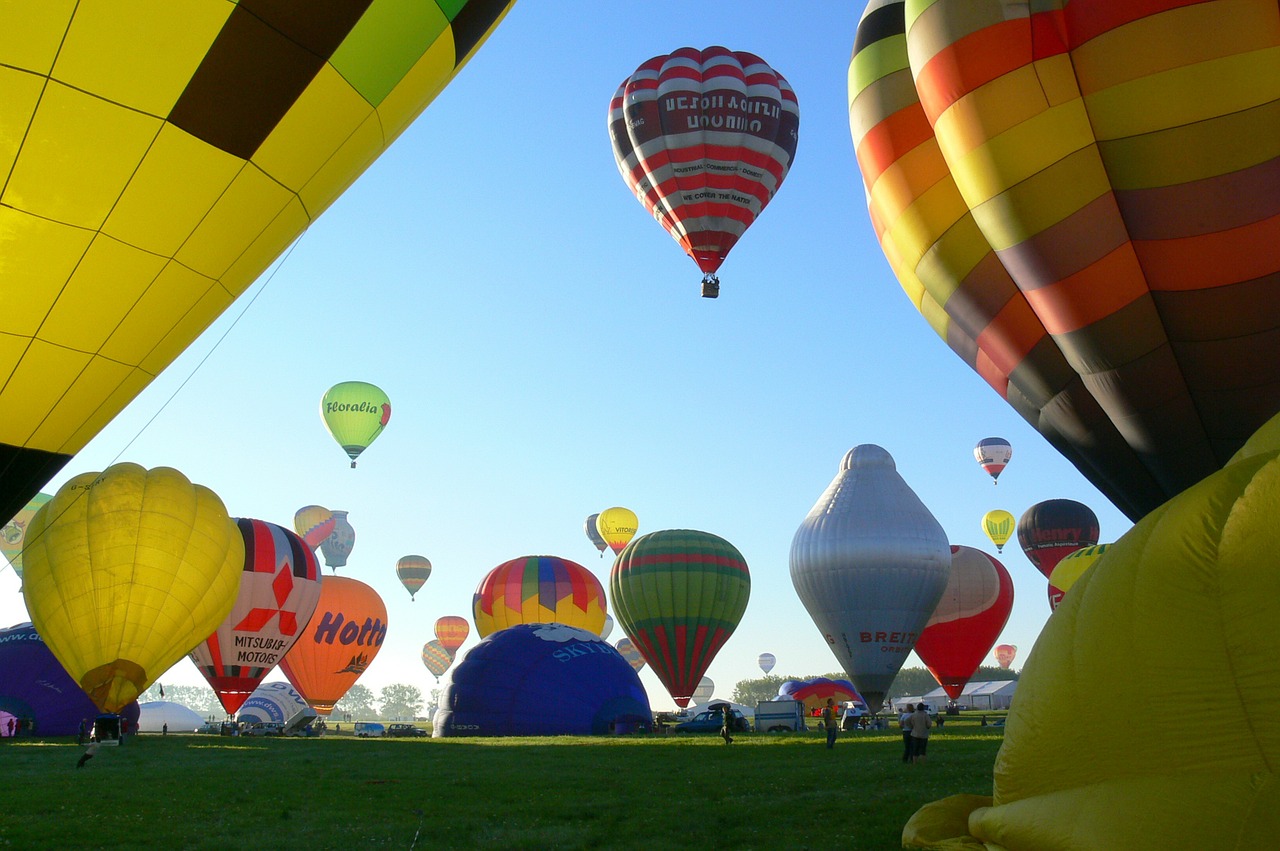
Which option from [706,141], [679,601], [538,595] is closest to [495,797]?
[706,141]

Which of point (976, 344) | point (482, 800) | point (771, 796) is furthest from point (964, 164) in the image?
point (482, 800)

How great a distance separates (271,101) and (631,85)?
19.2 meters

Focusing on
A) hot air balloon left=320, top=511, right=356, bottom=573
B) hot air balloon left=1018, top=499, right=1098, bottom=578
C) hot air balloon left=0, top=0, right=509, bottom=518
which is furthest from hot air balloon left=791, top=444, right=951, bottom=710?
hot air balloon left=320, top=511, right=356, bottom=573

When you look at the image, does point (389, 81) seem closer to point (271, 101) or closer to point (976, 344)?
point (271, 101)

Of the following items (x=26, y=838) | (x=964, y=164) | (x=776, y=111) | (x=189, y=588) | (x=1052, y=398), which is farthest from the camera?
(x=776, y=111)

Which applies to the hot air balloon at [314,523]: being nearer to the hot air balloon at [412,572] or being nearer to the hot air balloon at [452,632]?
the hot air balloon at [412,572]

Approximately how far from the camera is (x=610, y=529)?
6088 cm

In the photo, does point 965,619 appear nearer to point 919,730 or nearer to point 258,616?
point 258,616

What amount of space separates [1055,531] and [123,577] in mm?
35312

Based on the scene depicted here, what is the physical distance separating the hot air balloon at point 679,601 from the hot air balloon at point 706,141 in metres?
8.97

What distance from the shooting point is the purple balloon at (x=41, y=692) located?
2531 cm

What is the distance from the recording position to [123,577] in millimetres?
17547

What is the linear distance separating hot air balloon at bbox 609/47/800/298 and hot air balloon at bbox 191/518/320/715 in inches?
513

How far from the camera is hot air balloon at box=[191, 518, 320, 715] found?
88.6 ft
